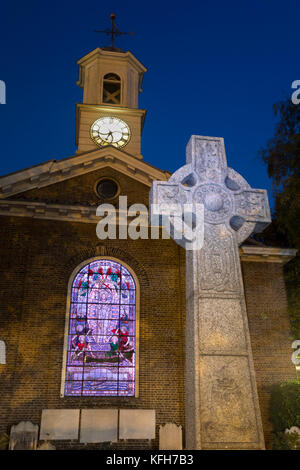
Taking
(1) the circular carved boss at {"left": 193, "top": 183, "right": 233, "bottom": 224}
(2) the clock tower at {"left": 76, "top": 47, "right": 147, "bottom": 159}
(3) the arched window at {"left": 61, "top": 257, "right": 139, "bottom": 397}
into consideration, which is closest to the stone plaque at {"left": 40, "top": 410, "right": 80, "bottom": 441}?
(3) the arched window at {"left": 61, "top": 257, "right": 139, "bottom": 397}

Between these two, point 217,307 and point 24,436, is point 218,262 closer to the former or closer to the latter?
point 217,307

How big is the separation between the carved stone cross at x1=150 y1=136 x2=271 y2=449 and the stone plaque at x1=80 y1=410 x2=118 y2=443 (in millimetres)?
7161

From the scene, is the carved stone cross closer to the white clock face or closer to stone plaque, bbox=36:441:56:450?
stone plaque, bbox=36:441:56:450

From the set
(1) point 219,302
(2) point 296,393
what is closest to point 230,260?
(1) point 219,302

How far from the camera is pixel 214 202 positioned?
6090 mm

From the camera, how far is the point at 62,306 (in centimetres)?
1291

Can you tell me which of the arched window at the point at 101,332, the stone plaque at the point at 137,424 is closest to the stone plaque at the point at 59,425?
the arched window at the point at 101,332

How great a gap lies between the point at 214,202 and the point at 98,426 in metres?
8.29

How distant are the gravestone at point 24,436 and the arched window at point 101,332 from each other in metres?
1.18

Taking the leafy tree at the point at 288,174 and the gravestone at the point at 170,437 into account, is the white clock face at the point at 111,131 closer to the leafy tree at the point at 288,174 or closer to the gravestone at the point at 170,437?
the leafy tree at the point at 288,174

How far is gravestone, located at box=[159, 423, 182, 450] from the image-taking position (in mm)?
11734

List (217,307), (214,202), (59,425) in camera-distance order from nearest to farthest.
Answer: (217,307), (214,202), (59,425)

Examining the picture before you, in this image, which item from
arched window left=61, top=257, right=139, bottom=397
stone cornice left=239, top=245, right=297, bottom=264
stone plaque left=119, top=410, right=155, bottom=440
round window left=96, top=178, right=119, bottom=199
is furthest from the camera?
round window left=96, top=178, right=119, bottom=199

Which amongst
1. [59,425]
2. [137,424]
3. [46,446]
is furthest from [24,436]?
[137,424]
